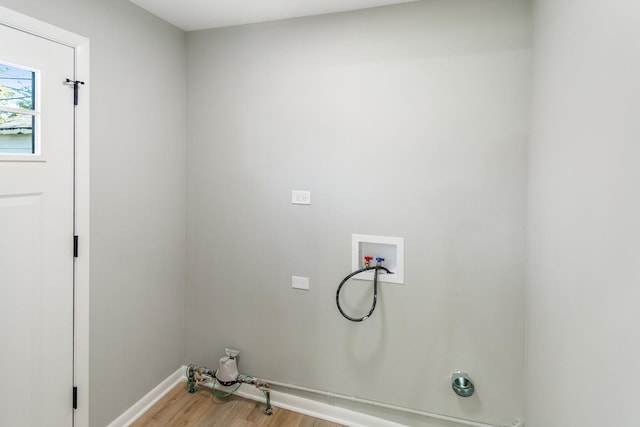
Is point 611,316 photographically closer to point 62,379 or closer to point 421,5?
point 421,5

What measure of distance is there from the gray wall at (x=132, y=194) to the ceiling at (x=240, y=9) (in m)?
0.13

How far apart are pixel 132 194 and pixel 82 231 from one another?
1.23ft

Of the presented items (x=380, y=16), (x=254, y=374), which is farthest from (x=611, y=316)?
(x=254, y=374)

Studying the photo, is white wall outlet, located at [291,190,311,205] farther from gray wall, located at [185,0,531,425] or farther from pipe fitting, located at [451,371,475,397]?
pipe fitting, located at [451,371,475,397]

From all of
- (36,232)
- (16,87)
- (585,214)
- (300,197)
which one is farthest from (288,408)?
(16,87)

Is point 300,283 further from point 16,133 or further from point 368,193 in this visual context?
point 16,133

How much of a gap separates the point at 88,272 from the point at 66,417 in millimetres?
776

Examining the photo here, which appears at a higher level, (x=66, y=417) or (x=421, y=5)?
(x=421, y=5)

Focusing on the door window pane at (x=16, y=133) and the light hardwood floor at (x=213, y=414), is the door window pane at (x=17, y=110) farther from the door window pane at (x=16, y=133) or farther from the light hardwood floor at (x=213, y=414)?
→ the light hardwood floor at (x=213, y=414)

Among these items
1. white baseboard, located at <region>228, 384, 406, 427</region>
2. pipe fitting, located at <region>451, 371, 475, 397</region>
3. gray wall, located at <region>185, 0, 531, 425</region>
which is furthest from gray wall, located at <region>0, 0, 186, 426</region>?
pipe fitting, located at <region>451, 371, 475, 397</region>

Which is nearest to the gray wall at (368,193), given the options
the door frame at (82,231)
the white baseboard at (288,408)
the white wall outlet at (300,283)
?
the white wall outlet at (300,283)

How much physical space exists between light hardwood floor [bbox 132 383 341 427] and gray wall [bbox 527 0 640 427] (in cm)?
140

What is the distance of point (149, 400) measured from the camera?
2.29 meters

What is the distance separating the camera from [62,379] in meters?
1.79
